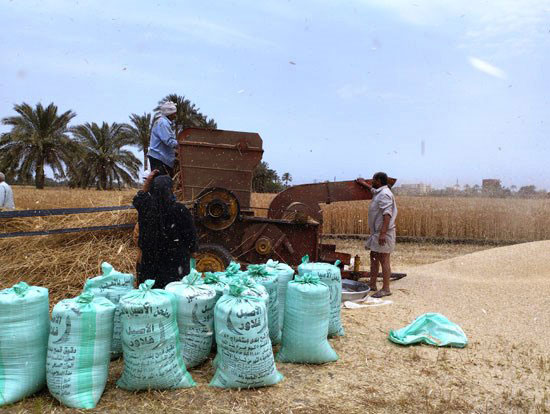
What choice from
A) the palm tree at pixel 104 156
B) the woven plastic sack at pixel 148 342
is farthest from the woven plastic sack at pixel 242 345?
the palm tree at pixel 104 156

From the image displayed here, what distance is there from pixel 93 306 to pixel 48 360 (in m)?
0.44

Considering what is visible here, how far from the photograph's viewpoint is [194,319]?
356 cm

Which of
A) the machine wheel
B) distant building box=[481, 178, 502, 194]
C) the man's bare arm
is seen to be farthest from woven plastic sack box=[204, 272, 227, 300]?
distant building box=[481, 178, 502, 194]

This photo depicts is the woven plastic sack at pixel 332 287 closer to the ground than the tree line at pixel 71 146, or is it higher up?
closer to the ground

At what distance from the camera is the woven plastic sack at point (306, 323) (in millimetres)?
3799

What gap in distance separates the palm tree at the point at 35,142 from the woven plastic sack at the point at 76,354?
28.8 m

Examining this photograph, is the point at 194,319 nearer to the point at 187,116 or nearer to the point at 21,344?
the point at 21,344

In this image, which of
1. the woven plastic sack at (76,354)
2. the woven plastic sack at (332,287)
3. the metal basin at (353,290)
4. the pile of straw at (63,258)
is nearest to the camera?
the woven plastic sack at (76,354)

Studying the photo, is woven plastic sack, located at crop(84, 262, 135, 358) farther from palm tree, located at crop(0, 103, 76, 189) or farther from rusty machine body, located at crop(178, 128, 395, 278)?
palm tree, located at crop(0, 103, 76, 189)

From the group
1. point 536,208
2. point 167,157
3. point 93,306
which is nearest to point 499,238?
point 536,208

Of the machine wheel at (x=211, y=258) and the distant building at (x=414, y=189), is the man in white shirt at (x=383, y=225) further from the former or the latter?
the distant building at (x=414, y=189)

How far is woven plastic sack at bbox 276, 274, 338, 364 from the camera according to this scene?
3799mm

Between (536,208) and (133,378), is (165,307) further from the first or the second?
(536,208)

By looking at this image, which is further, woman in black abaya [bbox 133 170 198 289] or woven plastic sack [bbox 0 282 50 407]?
woman in black abaya [bbox 133 170 198 289]
